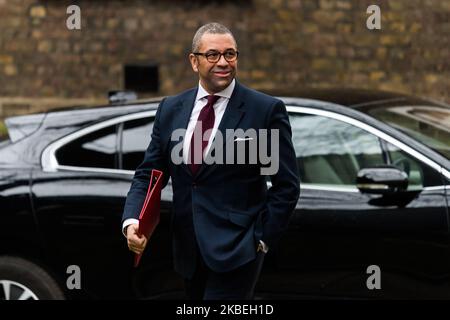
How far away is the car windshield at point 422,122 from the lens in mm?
5836

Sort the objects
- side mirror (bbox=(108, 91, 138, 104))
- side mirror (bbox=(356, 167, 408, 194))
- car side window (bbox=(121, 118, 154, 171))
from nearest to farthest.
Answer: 1. side mirror (bbox=(356, 167, 408, 194))
2. car side window (bbox=(121, 118, 154, 171))
3. side mirror (bbox=(108, 91, 138, 104))

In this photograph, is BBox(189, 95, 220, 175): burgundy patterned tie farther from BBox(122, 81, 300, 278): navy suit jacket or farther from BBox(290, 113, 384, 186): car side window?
BBox(290, 113, 384, 186): car side window

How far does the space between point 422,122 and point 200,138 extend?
2.00 metres

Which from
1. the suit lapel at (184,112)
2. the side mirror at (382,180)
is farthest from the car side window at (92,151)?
the suit lapel at (184,112)

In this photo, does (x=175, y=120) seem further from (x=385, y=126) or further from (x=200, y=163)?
(x=385, y=126)

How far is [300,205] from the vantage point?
5.83 metres

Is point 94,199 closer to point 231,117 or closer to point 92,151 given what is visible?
point 92,151

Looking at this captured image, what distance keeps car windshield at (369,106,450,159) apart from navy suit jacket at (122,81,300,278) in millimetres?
1505

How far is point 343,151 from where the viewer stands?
600 cm

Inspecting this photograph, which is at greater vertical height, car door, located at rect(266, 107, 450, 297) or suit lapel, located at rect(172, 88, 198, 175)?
suit lapel, located at rect(172, 88, 198, 175)

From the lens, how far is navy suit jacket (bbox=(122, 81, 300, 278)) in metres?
4.46

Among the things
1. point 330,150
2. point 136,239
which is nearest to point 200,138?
point 136,239

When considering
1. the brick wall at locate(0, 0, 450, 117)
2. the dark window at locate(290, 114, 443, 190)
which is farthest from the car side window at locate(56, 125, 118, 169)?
the brick wall at locate(0, 0, 450, 117)
